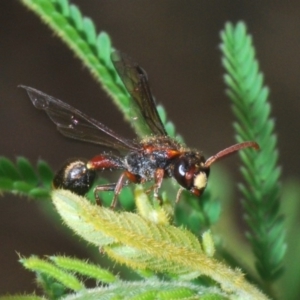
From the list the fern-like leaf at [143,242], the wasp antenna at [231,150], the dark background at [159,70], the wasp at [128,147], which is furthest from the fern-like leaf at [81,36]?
the dark background at [159,70]

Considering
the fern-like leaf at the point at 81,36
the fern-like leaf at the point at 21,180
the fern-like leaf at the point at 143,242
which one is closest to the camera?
the fern-like leaf at the point at 143,242

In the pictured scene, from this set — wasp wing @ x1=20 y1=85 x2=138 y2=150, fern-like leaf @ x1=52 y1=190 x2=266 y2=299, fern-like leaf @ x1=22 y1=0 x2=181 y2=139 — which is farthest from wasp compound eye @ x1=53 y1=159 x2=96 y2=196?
fern-like leaf @ x1=52 y1=190 x2=266 y2=299

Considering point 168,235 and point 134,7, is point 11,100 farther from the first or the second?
point 168,235

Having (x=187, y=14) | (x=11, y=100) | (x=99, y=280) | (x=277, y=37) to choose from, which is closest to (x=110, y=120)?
(x=11, y=100)

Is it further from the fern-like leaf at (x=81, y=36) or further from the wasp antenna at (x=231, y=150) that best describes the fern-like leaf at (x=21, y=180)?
the wasp antenna at (x=231, y=150)

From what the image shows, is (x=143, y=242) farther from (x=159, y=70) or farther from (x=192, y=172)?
(x=159, y=70)

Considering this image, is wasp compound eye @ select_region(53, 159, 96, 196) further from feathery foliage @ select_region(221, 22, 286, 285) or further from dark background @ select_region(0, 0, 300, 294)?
dark background @ select_region(0, 0, 300, 294)

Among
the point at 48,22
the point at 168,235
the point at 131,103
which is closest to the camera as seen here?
the point at 168,235

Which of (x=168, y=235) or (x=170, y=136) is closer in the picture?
(x=168, y=235)
